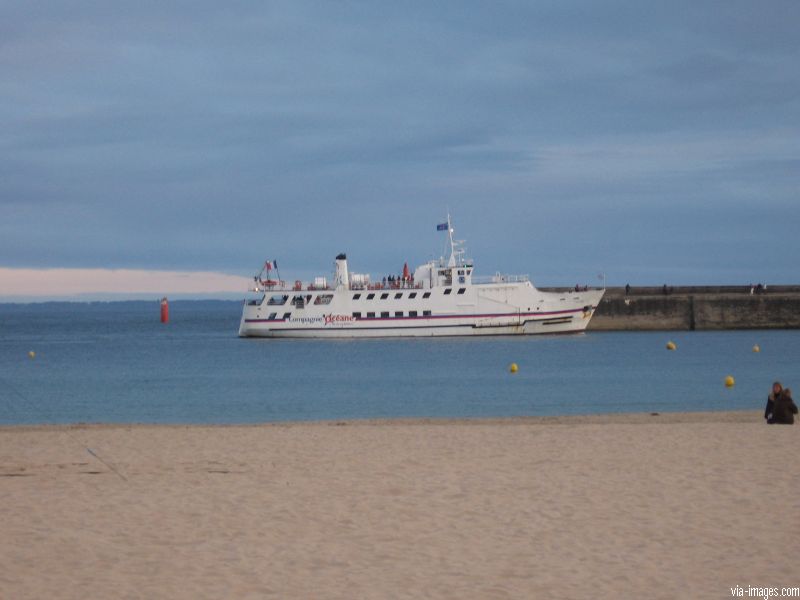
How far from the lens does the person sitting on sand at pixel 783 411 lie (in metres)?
21.9

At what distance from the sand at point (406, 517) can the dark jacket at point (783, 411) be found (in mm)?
1276

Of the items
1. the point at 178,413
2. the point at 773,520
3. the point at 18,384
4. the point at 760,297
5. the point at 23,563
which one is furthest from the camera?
the point at 760,297

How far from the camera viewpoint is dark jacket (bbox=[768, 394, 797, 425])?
71.8ft

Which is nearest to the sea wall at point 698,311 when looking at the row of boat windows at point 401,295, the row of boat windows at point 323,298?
the row of boat windows at point 401,295

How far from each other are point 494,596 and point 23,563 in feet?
15.3

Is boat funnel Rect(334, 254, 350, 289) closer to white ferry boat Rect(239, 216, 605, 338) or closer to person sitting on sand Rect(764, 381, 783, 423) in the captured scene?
white ferry boat Rect(239, 216, 605, 338)

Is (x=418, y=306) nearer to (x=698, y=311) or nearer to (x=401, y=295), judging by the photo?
(x=401, y=295)

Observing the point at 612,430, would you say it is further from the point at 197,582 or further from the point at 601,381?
the point at 601,381

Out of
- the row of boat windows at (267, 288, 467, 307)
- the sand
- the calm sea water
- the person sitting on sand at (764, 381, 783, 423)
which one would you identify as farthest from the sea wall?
the sand

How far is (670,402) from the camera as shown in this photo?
3484 centimetres

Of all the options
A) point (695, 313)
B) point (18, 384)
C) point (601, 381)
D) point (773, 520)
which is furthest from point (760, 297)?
point (773, 520)

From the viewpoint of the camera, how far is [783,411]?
21859mm

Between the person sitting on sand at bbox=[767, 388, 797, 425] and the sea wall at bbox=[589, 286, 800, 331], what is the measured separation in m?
64.8

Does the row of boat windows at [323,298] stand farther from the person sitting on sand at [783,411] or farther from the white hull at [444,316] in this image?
the person sitting on sand at [783,411]
